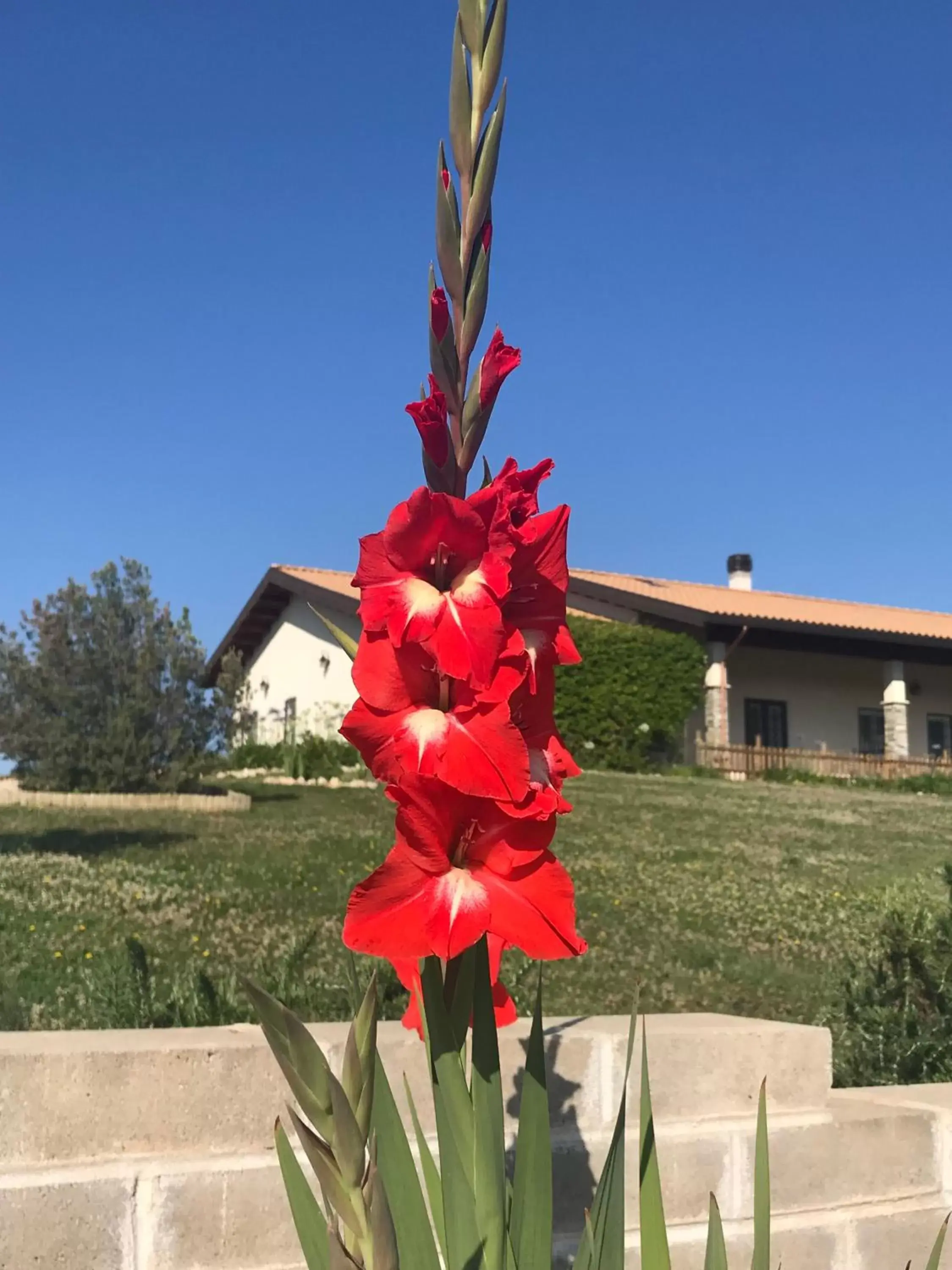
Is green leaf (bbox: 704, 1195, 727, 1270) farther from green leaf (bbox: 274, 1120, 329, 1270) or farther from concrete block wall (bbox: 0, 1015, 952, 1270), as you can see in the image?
concrete block wall (bbox: 0, 1015, 952, 1270)

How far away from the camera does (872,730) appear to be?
86.1 ft

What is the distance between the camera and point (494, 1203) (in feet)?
3.25

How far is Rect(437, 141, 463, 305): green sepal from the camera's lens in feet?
3.18

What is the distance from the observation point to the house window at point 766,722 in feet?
82.1

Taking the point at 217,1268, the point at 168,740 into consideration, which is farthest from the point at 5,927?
the point at 168,740

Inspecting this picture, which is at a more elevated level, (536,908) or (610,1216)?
(536,908)

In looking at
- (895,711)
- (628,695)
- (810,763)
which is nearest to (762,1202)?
(628,695)

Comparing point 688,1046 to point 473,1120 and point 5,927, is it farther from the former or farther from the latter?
point 5,927

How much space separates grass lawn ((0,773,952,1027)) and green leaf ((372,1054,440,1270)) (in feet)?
6.36

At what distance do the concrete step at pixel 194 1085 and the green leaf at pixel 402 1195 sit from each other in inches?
39.7

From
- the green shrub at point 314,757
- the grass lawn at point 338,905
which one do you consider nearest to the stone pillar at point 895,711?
the grass lawn at point 338,905

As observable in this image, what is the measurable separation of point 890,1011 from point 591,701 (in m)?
17.1

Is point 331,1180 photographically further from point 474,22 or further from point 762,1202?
point 474,22

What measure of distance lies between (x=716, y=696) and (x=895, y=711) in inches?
177
